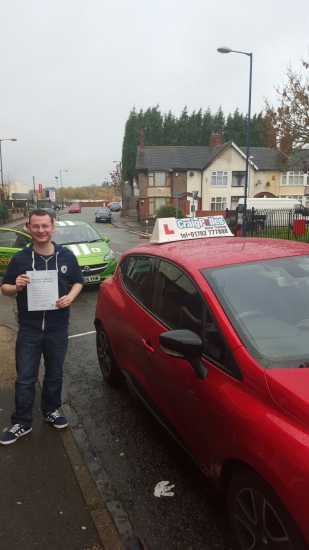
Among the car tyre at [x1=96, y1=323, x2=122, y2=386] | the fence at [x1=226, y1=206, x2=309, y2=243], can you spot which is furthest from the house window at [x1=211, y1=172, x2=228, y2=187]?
the car tyre at [x1=96, y1=323, x2=122, y2=386]

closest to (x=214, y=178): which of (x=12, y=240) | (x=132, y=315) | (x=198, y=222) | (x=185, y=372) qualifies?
(x=12, y=240)

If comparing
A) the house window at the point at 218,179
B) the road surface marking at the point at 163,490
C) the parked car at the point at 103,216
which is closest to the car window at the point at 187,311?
the road surface marking at the point at 163,490

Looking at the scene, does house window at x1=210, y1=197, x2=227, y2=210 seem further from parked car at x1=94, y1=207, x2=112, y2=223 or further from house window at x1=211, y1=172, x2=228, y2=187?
parked car at x1=94, y1=207, x2=112, y2=223

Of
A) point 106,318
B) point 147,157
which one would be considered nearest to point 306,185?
point 147,157

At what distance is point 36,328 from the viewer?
306cm

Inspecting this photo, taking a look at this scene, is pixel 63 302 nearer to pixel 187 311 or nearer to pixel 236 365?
pixel 187 311

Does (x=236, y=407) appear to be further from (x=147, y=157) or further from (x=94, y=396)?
(x=147, y=157)

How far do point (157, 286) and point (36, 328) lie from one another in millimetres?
993

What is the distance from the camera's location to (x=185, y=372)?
244 centimetres

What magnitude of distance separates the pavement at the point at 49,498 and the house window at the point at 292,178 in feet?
152

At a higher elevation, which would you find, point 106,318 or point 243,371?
point 243,371

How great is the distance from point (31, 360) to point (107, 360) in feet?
3.83

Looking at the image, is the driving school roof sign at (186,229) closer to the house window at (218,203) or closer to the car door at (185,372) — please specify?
the car door at (185,372)

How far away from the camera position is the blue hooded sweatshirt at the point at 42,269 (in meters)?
2.97
